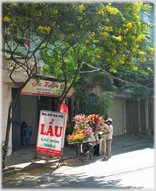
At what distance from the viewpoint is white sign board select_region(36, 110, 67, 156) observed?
9359 millimetres

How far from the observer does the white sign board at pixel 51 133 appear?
9.36 meters

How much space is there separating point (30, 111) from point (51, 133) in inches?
242

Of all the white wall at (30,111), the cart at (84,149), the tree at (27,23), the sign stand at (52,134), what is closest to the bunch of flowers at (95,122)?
the cart at (84,149)

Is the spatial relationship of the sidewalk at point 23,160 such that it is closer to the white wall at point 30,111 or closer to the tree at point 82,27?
the tree at point 82,27

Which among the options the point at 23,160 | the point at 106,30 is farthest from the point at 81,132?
the point at 106,30

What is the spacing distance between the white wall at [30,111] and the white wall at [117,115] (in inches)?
269

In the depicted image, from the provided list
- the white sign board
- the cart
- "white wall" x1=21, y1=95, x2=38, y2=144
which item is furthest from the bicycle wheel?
"white wall" x1=21, y1=95, x2=38, y2=144

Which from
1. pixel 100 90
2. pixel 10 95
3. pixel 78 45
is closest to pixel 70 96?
pixel 100 90

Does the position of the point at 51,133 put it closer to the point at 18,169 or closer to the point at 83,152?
the point at 18,169

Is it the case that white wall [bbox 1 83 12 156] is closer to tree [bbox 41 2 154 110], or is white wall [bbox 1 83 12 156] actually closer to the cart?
tree [bbox 41 2 154 110]

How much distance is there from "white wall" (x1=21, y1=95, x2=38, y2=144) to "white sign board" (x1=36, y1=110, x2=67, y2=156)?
18.8 feet

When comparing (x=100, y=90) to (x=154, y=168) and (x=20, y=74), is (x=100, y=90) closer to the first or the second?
(x=20, y=74)

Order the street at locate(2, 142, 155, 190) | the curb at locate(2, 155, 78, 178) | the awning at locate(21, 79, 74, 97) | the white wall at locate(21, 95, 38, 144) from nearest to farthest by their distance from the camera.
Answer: the street at locate(2, 142, 155, 190) < the curb at locate(2, 155, 78, 178) < the awning at locate(21, 79, 74, 97) < the white wall at locate(21, 95, 38, 144)

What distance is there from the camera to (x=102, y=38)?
963 centimetres
